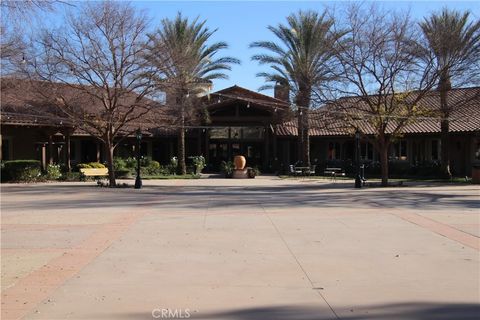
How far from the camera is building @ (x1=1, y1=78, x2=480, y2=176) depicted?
1289 inches

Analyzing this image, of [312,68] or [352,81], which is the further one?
[312,68]

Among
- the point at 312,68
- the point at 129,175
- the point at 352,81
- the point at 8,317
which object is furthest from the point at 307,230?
the point at 129,175

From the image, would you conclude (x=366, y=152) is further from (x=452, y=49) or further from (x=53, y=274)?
(x=53, y=274)

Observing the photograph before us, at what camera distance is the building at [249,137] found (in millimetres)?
32750

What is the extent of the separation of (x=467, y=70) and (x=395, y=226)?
17.2m

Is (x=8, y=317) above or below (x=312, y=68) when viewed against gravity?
below

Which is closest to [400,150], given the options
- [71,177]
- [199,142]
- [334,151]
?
[334,151]

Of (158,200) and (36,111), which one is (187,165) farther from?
(158,200)

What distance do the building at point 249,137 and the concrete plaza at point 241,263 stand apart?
51.6 feet

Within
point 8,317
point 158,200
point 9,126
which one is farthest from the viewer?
point 9,126

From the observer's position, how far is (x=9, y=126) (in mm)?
34719

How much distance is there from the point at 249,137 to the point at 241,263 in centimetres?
3873

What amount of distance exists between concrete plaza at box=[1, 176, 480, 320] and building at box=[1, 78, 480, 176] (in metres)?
15.7

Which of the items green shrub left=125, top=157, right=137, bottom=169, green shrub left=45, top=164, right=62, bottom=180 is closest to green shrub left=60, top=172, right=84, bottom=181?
green shrub left=45, top=164, right=62, bottom=180
